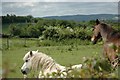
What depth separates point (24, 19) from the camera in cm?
5147

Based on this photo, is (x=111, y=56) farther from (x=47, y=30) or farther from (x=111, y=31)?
(x=47, y=30)

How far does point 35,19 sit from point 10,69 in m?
58.2

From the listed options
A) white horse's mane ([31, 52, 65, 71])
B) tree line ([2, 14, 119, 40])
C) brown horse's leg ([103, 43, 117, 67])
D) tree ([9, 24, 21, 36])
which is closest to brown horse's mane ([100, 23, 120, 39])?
brown horse's leg ([103, 43, 117, 67])

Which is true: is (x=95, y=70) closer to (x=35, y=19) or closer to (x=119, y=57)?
(x=119, y=57)

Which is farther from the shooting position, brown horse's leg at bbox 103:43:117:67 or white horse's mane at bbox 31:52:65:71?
white horse's mane at bbox 31:52:65:71

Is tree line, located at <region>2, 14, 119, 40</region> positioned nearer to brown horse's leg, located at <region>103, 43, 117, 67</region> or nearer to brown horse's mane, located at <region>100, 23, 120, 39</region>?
brown horse's mane, located at <region>100, 23, 120, 39</region>

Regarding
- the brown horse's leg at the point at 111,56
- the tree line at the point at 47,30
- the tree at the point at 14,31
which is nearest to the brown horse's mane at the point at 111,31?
the brown horse's leg at the point at 111,56

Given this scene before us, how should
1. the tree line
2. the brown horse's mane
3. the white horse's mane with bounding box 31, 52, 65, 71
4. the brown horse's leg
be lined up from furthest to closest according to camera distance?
the tree line, the brown horse's mane, the white horse's mane with bounding box 31, 52, 65, 71, the brown horse's leg

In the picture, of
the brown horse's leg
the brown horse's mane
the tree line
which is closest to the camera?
the brown horse's leg

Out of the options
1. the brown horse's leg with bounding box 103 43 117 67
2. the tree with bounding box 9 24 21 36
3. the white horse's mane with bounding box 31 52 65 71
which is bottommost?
the tree with bounding box 9 24 21 36

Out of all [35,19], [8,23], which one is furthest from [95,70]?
[35,19]

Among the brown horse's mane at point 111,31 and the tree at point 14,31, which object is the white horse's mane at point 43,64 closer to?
the brown horse's mane at point 111,31

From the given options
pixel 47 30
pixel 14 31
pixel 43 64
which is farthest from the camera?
pixel 14 31

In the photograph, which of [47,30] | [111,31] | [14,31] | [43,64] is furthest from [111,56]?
[14,31]
